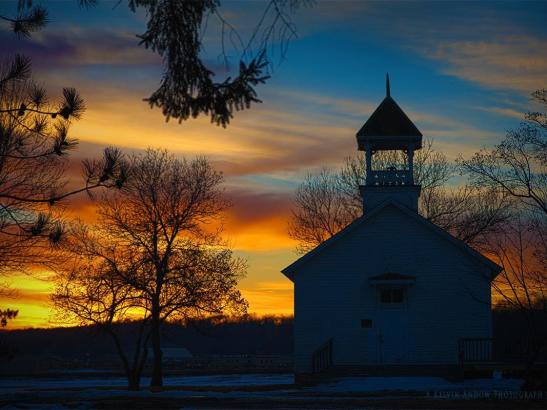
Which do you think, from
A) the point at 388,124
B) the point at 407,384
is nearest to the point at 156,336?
the point at 407,384

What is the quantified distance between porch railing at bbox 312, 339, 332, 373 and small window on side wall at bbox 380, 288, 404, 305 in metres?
3.06

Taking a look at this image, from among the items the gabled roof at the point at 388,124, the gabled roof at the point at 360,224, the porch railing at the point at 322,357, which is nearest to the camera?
the porch railing at the point at 322,357

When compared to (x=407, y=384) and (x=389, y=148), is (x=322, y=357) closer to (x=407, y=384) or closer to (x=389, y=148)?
(x=407, y=384)

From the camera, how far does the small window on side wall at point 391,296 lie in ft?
114

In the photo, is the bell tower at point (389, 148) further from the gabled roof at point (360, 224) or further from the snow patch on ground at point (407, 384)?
the snow patch on ground at point (407, 384)

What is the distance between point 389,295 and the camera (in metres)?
34.8

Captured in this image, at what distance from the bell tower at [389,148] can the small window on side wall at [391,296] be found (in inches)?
154

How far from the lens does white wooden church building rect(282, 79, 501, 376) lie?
1346 inches

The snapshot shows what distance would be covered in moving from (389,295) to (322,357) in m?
4.01

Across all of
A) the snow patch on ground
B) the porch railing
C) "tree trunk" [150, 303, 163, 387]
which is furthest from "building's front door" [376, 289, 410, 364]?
"tree trunk" [150, 303, 163, 387]

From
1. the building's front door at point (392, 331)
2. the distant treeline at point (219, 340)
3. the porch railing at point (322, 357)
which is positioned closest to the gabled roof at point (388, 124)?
the building's front door at point (392, 331)

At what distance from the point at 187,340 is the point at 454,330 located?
5269 inches

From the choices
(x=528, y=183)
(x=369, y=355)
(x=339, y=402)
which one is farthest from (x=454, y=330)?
(x=339, y=402)

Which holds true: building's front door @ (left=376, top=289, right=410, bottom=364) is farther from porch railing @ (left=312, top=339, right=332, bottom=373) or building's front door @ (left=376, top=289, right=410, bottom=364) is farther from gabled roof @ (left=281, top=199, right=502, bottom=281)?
gabled roof @ (left=281, top=199, right=502, bottom=281)
